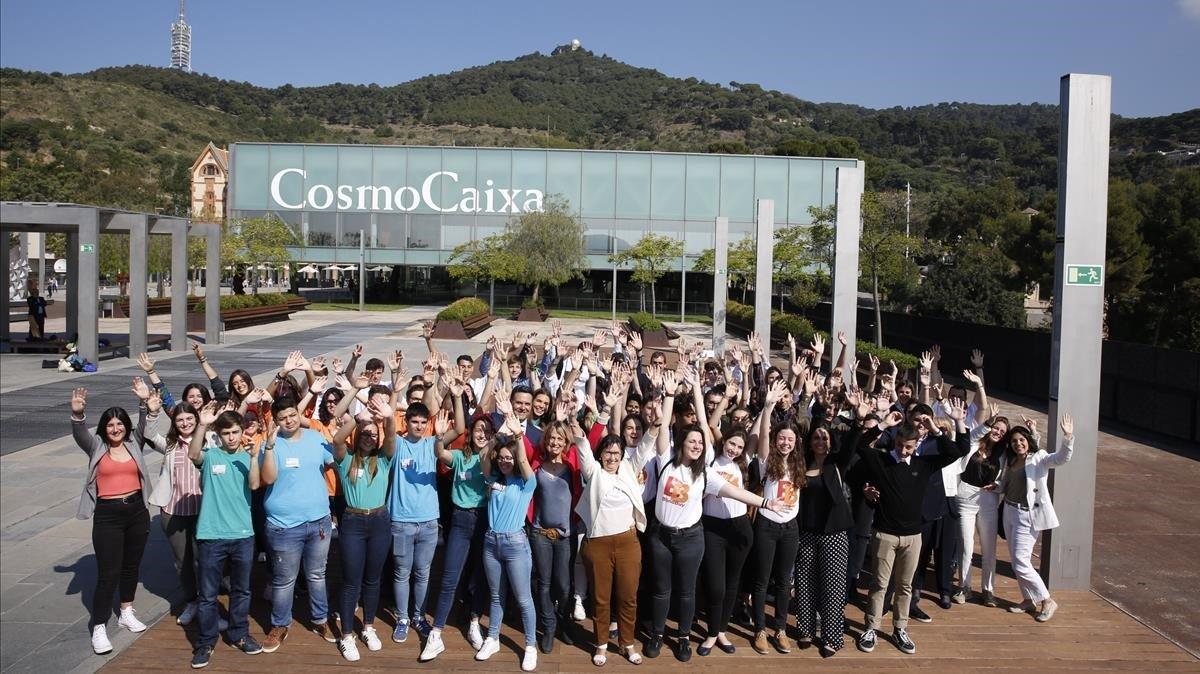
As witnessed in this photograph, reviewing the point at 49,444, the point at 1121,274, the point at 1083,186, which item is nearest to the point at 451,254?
the point at 1121,274

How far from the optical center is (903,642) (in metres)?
6.09

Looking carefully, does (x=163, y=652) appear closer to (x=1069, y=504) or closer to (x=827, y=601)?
(x=827, y=601)

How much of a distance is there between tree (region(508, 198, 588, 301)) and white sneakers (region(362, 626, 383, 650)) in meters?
37.1

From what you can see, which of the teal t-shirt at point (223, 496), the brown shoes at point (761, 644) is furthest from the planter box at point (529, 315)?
the teal t-shirt at point (223, 496)

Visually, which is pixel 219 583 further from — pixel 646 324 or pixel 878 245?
pixel 646 324

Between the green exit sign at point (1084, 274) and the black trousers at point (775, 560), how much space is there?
11.3 ft

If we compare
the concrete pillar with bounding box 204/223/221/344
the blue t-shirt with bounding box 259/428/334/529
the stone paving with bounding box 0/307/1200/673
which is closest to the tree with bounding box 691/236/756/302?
the concrete pillar with bounding box 204/223/221/344

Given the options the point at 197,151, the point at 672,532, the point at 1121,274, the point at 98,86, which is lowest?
the point at 672,532

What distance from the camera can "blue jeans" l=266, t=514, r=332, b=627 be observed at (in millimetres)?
5625

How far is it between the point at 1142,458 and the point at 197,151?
11596 cm

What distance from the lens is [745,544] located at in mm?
5867

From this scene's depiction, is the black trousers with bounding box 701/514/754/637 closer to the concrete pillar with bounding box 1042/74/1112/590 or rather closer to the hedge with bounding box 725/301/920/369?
the concrete pillar with bounding box 1042/74/1112/590

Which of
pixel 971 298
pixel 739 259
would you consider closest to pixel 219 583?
pixel 971 298

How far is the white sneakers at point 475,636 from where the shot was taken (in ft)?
19.4
